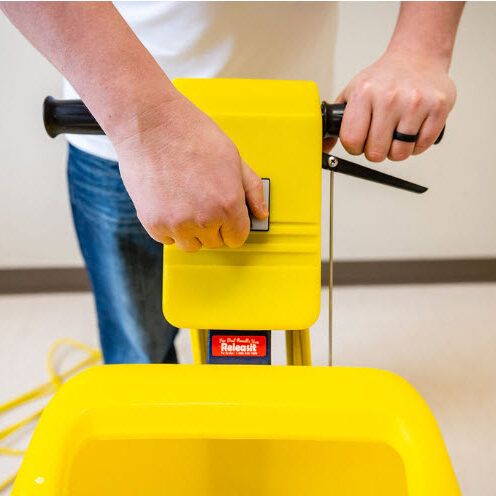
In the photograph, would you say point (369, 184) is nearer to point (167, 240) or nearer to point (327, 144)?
point (327, 144)

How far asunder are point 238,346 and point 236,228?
0.43ft

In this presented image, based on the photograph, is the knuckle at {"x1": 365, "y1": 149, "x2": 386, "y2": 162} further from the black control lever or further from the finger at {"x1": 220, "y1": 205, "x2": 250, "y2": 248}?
the finger at {"x1": 220, "y1": 205, "x2": 250, "y2": 248}

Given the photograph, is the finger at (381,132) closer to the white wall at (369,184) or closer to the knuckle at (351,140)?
the knuckle at (351,140)

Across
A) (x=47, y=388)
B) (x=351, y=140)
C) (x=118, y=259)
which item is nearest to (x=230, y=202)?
(x=351, y=140)

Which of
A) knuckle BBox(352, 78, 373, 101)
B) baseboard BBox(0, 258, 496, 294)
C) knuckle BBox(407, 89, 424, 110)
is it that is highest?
knuckle BBox(352, 78, 373, 101)

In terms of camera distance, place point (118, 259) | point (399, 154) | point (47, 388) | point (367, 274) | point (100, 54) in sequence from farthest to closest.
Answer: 1. point (367, 274)
2. point (47, 388)
3. point (118, 259)
4. point (399, 154)
5. point (100, 54)

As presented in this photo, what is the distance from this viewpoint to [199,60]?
0.65 meters

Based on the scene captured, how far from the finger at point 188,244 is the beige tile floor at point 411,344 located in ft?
3.05

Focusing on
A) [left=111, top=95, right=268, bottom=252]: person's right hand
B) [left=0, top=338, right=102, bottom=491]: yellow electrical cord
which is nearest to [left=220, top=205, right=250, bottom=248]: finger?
[left=111, top=95, right=268, bottom=252]: person's right hand

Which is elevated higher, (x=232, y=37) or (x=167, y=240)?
(x=232, y=37)

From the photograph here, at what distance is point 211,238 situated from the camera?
43cm

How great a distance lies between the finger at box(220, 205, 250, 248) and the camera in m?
0.42

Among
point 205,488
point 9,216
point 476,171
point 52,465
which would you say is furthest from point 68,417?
point 476,171

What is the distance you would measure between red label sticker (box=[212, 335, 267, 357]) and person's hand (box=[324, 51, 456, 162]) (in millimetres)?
195
